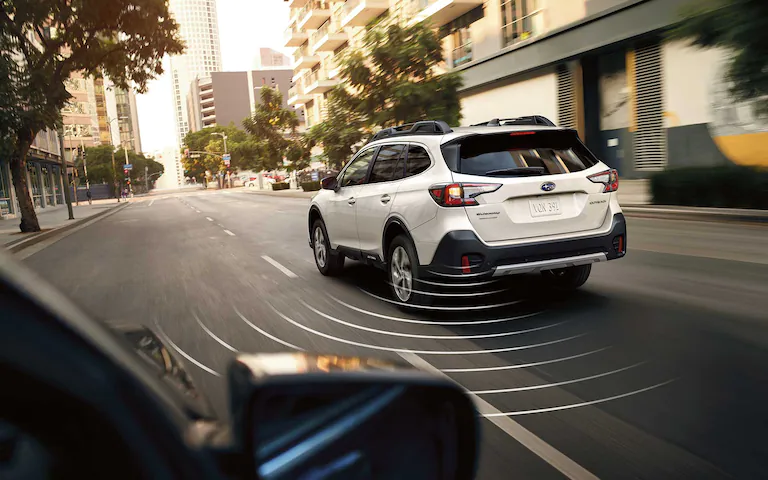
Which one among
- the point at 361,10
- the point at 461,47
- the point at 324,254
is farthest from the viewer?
the point at 361,10

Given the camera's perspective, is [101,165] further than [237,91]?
No

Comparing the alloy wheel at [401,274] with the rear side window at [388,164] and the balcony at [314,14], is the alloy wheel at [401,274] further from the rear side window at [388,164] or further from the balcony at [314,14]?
the balcony at [314,14]

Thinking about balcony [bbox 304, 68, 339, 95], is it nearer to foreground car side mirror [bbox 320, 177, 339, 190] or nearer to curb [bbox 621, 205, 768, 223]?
curb [bbox 621, 205, 768, 223]

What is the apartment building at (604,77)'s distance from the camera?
1859 cm

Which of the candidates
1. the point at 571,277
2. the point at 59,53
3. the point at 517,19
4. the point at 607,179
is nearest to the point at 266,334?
the point at 571,277

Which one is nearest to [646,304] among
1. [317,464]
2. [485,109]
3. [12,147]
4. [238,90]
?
[317,464]

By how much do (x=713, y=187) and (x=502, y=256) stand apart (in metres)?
9.80

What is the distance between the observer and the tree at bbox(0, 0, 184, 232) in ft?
61.1

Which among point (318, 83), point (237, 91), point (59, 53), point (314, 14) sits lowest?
point (59, 53)

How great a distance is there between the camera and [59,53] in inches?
848

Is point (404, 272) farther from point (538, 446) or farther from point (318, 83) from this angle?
point (318, 83)

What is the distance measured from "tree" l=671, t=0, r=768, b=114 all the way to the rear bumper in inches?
188

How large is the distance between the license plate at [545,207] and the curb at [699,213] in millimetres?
7682

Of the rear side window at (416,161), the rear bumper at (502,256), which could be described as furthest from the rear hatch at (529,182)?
the rear side window at (416,161)
